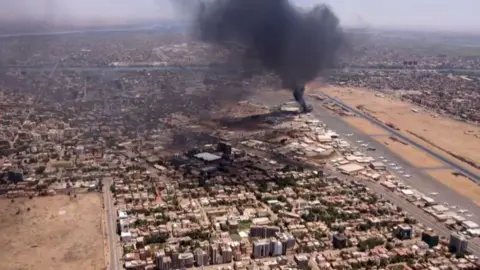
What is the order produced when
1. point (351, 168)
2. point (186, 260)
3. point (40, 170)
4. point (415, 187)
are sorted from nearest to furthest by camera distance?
point (186, 260), point (415, 187), point (40, 170), point (351, 168)

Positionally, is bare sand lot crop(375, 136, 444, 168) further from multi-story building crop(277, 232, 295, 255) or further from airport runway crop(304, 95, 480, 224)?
multi-story building crop(277, 232, 295, 255)

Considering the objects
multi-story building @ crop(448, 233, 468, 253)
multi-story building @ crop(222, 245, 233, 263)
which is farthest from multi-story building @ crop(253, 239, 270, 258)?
multi-story building @ crop(448, 233, 468, 253)

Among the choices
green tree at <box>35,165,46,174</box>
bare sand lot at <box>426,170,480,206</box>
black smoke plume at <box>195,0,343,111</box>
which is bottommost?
bare sand lot at <box>426,170,480,206</box>

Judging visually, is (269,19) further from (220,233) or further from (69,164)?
(220,233)

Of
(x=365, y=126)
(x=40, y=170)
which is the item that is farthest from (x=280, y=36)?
(x=40, y=170)

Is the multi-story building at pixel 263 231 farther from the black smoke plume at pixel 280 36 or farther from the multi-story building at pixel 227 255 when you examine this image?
the black smoke plume at pixel 280 36

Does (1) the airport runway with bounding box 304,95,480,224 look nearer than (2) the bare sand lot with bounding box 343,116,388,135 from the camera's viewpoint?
Yes

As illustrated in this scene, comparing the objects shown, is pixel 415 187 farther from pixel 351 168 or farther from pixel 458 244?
pixel 458 244
